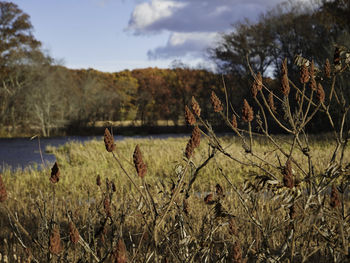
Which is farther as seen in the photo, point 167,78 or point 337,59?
point 167,78

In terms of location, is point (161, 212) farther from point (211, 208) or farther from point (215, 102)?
point (211, 208)

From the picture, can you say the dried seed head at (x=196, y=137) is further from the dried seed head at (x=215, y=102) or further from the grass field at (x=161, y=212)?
the dried seed head at (x=215, y=102)

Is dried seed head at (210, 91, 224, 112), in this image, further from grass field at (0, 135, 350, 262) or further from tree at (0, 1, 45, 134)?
tree at (0, 1, 45, 134)

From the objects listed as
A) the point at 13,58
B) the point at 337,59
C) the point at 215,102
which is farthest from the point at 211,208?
the point at 13,58

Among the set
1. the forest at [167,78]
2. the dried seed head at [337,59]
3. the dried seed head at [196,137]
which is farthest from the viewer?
the forest at [167,78]

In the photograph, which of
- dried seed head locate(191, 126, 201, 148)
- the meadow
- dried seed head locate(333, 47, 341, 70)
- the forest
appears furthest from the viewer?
the forest

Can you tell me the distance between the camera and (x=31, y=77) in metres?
37.6

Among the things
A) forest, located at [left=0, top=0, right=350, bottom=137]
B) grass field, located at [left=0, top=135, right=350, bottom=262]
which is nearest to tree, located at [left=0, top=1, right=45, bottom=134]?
forest, located at [left=0, top=0, right=350, bottom=137]

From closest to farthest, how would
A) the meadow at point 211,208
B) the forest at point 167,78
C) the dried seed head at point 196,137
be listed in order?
the dried seed head at point 196,137 < the meadow at point 211,208 < the forest at point 167,78

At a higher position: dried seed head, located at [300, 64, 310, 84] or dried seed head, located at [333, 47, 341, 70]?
dried seed head, located at [333, 47, 341, 70]

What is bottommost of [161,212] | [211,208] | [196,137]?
[211,208]

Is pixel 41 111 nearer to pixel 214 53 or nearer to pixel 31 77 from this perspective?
pixel 31 77

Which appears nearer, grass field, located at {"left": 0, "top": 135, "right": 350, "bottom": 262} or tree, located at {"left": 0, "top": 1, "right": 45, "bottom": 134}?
grass field, located at {"left": 0, "top": 135, "right": 350, "bottom": 262}

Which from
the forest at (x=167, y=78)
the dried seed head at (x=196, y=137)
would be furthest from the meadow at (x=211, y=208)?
the forest at (x=167, y=78)
